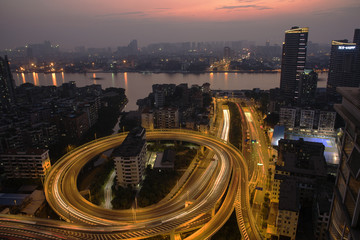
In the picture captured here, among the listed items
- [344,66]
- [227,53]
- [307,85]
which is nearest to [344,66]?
[344,66]

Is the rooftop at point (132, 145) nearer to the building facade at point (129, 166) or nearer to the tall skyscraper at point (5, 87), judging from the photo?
the building facade at point (129, 166)

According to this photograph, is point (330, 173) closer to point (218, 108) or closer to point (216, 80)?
point (218, 108)

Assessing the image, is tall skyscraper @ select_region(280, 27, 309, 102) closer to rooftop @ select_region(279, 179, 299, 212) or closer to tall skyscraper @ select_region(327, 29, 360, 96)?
tall skyscraper @ select_region(327, 29, 360, 96)

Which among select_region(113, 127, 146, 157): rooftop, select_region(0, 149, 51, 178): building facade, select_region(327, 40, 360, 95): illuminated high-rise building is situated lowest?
select_region(0, 149, 51, 178): building facade

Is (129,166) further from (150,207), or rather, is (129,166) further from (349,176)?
(349,176)

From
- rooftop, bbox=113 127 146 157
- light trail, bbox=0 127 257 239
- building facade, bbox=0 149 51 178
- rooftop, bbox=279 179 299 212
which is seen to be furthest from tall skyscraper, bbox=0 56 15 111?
rooftop, bbox=279 179 299 212

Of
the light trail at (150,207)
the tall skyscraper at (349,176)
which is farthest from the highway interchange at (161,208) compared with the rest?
the tall skyscraper at (349,176)
